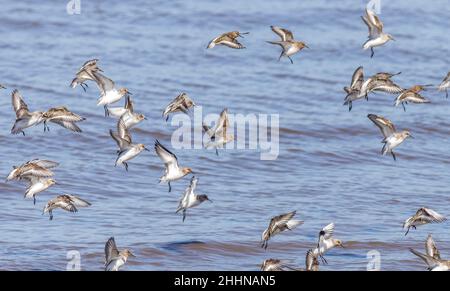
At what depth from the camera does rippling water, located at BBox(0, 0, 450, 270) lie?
12.2 meters

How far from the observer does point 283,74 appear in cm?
2112

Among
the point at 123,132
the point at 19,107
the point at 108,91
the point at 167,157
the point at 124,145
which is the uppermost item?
the point at 108,91

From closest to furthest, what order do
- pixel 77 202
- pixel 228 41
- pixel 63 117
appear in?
pixel 63 117
pixel 77 202
pixel 228 41

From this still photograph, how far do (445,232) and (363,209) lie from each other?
1202 mm

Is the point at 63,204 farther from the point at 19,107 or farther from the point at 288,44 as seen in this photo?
the point at 288,44

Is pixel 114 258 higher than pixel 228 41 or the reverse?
the reverse

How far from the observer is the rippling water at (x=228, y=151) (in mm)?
12227

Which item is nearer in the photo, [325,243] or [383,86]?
[325,243]

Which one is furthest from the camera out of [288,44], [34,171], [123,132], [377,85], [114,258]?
[288,44]

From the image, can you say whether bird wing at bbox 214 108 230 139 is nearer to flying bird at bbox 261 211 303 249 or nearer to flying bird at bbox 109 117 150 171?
flying bird at bbox 109 117 150 171

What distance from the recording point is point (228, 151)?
16.1 m

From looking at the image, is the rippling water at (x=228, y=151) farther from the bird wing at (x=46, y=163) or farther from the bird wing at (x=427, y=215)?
the bird wing at (x=46, y=163)

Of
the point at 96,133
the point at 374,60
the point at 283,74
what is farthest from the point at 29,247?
the point at 374,60

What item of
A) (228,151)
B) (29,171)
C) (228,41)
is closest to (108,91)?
(29,171)
